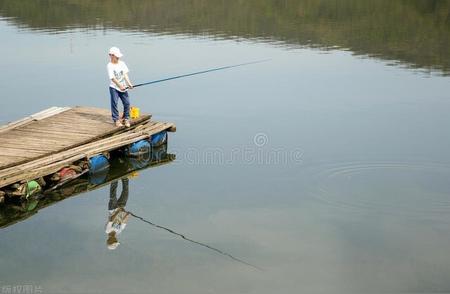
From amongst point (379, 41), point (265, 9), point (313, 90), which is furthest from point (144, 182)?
point (265, 9)

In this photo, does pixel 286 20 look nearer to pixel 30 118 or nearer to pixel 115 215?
pixel 30 118

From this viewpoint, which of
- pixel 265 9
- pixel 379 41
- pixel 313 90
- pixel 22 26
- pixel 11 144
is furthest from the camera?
A: pixel 265 9

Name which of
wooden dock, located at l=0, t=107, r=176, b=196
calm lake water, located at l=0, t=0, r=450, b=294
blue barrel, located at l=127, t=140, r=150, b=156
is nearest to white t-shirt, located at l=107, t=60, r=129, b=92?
wooden dock, located at l=0, t=107, r=176, b=196

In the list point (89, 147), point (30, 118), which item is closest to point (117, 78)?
point (89, 147)

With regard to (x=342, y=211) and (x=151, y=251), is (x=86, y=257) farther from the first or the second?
(x=342, y=211)

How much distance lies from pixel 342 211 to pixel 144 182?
5.32 meters

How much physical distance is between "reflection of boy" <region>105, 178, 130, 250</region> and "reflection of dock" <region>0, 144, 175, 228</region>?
52 cm

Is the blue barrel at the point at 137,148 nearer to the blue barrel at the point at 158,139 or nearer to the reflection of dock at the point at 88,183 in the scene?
the reflection of dock at the point at 88,183

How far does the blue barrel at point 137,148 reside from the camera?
20314 mm

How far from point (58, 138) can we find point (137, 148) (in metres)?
2.22

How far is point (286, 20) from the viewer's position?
49375 mm

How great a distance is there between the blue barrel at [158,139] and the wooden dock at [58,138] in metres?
0.19

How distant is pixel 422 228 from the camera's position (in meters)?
15.4

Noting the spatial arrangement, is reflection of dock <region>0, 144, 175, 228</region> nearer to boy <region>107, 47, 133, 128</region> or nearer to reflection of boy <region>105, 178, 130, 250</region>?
reflection of boy <region>105, 178, 130, 250</region>
